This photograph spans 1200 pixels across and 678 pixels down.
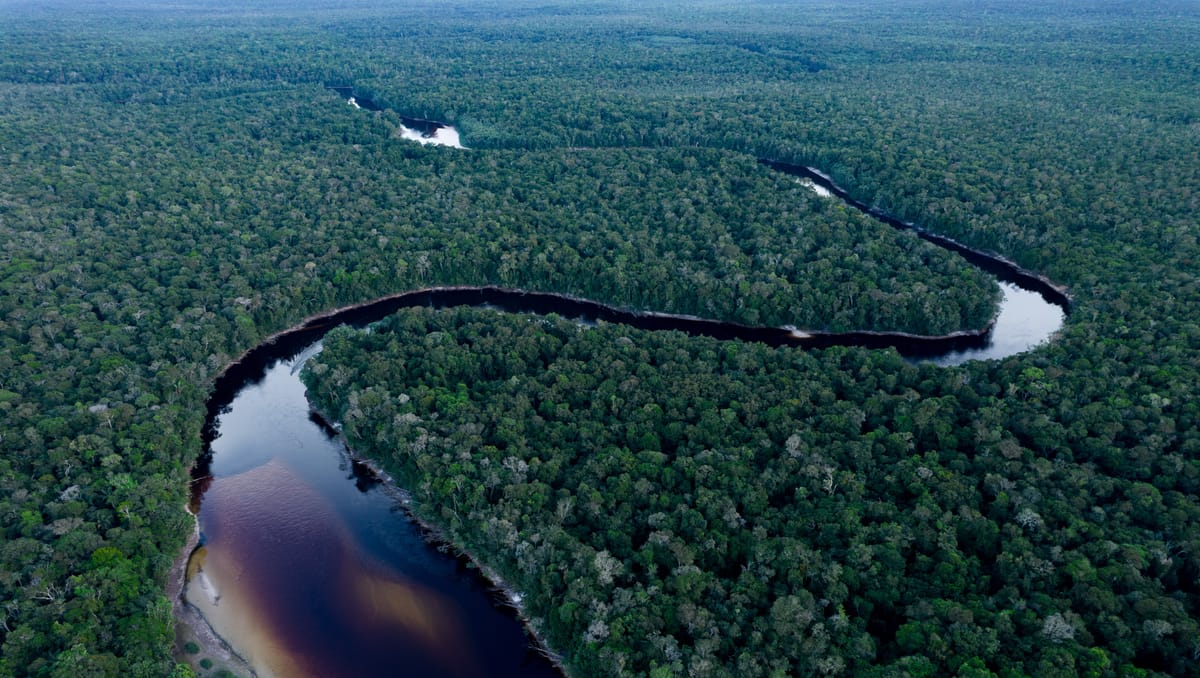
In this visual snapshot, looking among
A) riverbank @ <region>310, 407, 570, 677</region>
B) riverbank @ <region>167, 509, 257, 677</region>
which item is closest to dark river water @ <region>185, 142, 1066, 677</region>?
riverbank @ <region>310, 407, 570, 677</region>

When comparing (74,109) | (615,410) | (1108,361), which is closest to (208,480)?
(615,410)

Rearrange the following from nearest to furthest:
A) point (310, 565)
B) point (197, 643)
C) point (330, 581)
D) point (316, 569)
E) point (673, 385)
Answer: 1. point (197, 643)
2. point (330, 581)
3. point (316, 569)
4. point (310, 565)
5. point (673, 385)

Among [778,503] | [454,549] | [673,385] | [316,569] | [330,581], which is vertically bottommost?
[330,581]

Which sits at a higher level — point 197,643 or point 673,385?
point 673,385

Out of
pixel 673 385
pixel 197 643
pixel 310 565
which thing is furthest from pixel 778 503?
pixel 197 643

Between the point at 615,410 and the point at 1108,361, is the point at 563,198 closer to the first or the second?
the point at 615,410

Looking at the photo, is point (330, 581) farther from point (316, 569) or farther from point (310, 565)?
point (310, 565)

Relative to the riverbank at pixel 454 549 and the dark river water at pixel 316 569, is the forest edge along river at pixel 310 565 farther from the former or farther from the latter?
the riverbank at pixel 454 549

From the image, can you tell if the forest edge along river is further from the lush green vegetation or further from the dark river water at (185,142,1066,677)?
the lush green vegetation
